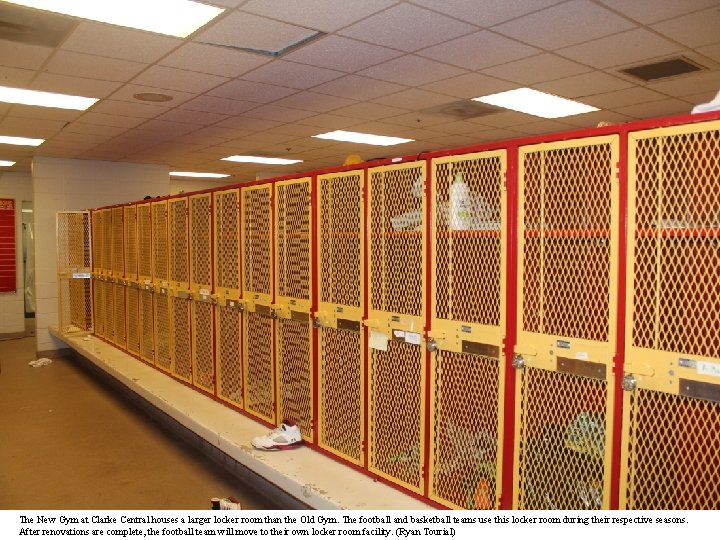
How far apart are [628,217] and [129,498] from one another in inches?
137

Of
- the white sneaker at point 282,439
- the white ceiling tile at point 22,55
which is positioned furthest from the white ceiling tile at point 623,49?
the white ceiling tile at point 22,55

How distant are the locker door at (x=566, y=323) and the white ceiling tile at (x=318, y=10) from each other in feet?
5.26

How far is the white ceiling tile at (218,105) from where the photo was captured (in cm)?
533

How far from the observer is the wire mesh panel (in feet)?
25.5

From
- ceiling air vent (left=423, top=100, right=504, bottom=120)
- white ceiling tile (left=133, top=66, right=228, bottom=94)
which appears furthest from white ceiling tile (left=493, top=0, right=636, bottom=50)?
white ceiling tile (left=133, top=66, right=228, bottom=94)

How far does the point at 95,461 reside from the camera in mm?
4195

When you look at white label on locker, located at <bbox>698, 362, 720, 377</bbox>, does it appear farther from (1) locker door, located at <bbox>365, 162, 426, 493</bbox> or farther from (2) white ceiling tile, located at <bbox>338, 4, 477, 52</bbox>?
(2) white ceiling tile, located at <bbox>338, 4, 477, 52</bbox>

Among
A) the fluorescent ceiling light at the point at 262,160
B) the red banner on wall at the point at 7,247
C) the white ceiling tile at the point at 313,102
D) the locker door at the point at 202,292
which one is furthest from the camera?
the red banner on wall at the point at 7,247

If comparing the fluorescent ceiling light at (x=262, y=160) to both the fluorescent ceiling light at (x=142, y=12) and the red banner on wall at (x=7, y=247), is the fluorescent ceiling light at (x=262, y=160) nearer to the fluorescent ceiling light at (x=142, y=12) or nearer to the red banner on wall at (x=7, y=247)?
the red banner on wall at (x=7, y=247)

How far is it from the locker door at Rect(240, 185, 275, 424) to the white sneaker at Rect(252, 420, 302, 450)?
0.34 meters

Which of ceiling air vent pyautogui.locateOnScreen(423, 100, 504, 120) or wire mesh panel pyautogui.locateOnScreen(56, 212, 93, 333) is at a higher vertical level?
ceiling air vent pyautogui.locateOnScreen(423, 100, 504, 120)

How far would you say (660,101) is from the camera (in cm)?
564

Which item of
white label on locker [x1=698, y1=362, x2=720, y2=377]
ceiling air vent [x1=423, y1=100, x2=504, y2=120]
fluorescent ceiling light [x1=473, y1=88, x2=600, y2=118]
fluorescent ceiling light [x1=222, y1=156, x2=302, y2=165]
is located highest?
fluorescent ceiling light [x1=222, y1=156, x2=302, y2=165]

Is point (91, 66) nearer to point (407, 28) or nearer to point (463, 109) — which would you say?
point (407, 28)
